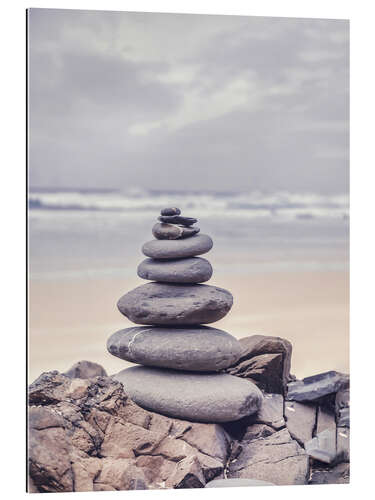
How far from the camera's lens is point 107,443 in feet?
26.9

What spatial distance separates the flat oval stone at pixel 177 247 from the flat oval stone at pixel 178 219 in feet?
0.56

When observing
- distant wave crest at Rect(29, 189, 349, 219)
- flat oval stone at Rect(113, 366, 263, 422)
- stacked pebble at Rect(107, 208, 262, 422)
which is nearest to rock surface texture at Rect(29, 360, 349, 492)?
flat oval stone at Rect(113, 366, 263, 422)

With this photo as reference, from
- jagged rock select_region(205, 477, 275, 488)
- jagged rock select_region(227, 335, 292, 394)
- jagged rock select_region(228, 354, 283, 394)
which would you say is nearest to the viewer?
jagged rock select_region(205, 477, 275, 488)

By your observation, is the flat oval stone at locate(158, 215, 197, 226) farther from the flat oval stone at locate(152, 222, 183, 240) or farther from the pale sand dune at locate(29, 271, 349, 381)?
the pale sand dune at locate(29, 271, 349, 381)


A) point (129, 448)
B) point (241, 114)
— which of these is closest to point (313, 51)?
point (241, 114)

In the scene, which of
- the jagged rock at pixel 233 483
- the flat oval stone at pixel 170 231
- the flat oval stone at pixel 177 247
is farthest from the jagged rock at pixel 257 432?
the flat oval stone at pixel 170 231

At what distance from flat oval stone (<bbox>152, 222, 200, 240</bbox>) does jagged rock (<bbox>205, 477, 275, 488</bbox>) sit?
243 cm

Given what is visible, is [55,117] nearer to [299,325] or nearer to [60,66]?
[60,66]

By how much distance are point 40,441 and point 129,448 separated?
0.86 m

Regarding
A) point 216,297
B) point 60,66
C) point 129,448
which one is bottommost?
point 129,448

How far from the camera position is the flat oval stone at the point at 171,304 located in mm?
8750

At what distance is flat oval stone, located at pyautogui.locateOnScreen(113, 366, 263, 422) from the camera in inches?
338

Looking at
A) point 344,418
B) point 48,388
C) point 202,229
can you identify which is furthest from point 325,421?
point 48,388

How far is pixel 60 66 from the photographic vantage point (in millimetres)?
8289
